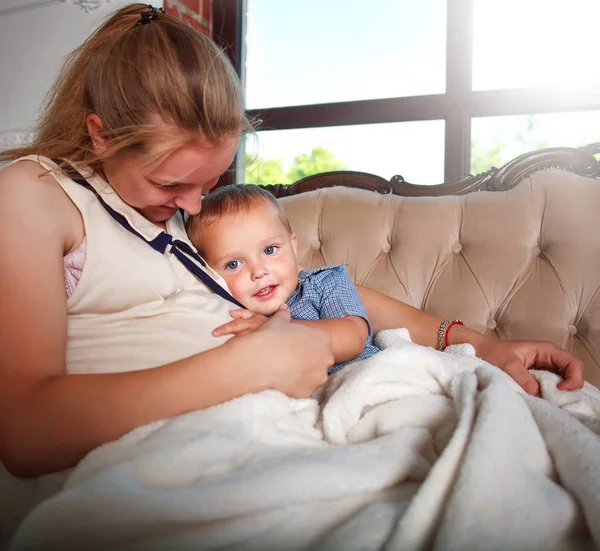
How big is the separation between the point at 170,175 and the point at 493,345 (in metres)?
0.77

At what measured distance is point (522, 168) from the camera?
1627 millimetres

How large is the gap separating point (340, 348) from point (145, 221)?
16.5 inches

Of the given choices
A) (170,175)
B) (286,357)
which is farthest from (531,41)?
(286,357)

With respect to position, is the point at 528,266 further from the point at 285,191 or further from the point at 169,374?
the point at 169,374

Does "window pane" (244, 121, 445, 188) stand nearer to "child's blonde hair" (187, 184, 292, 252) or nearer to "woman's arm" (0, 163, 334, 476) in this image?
"child's blonde hair" (187, 184, 292, 252)

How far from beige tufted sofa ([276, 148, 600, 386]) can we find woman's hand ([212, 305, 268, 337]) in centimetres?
74

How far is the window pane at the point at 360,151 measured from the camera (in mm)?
2516

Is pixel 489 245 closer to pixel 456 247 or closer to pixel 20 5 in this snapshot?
pixel 456 247

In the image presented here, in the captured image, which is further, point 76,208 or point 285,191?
point 285,191

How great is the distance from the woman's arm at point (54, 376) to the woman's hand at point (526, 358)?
0.57 m

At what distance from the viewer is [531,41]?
7.88 feet

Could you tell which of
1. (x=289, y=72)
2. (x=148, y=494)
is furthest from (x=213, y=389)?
(x=289, y=72)

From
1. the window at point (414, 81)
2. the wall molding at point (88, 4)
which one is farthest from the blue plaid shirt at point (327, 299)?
the wall molding at point (88, 4)

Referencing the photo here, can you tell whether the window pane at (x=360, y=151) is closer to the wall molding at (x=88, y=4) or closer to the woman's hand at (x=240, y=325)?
the wall molding at (x=88, y=4)
